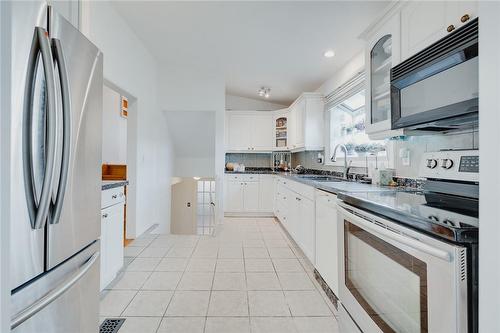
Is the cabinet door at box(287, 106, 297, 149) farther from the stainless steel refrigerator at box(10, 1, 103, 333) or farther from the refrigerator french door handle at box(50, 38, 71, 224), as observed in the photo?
the refrigerator french door handle at box(50, 38, 71, 224)

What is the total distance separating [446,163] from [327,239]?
1.13m

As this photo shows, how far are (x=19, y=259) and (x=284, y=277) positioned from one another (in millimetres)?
2156

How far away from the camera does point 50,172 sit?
2.89 feet

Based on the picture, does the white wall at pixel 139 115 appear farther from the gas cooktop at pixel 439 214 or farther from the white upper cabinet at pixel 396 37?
the gas cooktop at pixel 439 214

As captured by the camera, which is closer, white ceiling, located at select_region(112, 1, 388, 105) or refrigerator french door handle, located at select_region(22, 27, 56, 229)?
refrigerator french door handle, located at select_region(22, 27, 56, 229)

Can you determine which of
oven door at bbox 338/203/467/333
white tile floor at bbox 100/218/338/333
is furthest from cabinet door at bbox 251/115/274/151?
oven door at bbox 338/203/467/333

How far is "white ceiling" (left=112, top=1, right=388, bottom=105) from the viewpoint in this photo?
8.23 feet

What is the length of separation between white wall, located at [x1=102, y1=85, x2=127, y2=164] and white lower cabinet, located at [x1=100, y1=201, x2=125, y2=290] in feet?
7.61

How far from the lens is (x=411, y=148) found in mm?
2146

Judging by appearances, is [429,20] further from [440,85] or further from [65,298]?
[65,298]

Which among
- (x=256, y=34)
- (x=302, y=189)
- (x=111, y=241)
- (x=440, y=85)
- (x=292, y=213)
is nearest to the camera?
(x=440, y=85)

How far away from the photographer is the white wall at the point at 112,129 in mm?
4137

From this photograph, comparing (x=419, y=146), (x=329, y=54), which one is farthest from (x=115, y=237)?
(x=329, y=54)

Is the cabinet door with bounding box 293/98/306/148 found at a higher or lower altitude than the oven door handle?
higher
